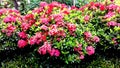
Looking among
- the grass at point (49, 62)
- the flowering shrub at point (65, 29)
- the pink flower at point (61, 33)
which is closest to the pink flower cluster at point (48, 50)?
the flowering shrub at point (65, 29)

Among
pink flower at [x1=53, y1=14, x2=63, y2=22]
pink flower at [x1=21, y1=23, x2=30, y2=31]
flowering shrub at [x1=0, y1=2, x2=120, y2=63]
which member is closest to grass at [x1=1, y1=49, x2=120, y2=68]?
flowering shrub at [x1=0, y1=2, x2=120, y2=63]

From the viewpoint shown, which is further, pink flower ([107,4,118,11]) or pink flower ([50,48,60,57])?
pink flower ([107,4,118,11])

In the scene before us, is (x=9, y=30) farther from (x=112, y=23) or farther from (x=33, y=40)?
(x=112, y=23)

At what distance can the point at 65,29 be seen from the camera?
6480 millimetres

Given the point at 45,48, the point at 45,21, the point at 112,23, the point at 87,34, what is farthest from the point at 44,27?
→ the point at 112,23

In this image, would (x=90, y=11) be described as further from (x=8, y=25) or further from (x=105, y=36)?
(x=8, y=25)

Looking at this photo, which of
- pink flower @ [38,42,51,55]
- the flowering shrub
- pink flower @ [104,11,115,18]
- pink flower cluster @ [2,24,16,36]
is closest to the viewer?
pink flower @ [38,42,51,55]

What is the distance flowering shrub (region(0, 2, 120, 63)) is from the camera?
6.28m

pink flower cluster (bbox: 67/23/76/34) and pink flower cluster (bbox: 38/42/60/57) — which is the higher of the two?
pink flower cluster (bbox: 67/23/76/34)

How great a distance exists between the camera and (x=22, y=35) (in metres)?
6.68

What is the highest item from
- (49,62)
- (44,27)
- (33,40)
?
(44,27)

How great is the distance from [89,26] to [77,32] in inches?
22.5

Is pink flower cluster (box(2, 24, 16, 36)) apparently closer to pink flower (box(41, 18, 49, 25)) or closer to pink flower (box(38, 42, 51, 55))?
pink flower (box(41, 18, 49, 25))

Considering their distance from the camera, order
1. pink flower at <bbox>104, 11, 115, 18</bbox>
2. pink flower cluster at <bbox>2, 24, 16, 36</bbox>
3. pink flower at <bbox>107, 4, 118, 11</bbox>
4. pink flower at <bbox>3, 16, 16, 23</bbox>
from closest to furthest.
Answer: pink flower cluster at <bbox>2, 24, 16, 36</bbox>
pink flower at <bbox>3, 16, 16, 23</bbox>
pink flower at <bbox>104, 11, 115, 18</bbox>
pink flower at <bbox>107, 4, 118, 11</bbox>
